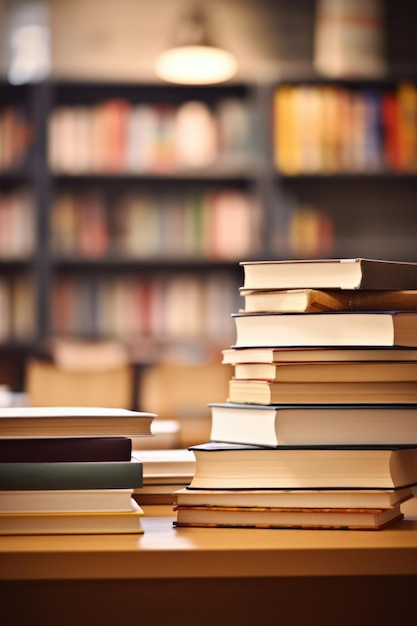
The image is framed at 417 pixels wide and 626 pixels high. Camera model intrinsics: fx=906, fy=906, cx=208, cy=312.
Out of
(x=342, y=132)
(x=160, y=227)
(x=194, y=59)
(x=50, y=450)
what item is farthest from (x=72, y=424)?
(x=342, y=132)

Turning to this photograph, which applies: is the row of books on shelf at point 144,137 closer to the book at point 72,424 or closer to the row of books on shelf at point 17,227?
the row of books on shelf at point 17,227

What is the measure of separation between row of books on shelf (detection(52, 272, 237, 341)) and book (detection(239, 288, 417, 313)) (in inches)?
133

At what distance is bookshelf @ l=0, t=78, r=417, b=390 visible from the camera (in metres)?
4.22

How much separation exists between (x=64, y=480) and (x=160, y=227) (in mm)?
3563

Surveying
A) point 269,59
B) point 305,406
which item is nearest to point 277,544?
point 305,406

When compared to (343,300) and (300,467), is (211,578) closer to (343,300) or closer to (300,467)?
(300,467)

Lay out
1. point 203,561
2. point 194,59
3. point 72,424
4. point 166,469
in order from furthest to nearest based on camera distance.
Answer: point 194,59, point 166,469, point 72,424, point 203,561

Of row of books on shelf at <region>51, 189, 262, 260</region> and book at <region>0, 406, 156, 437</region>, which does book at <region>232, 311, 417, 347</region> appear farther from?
row of books on shelf at <region>51, 189, 262, 260</region>

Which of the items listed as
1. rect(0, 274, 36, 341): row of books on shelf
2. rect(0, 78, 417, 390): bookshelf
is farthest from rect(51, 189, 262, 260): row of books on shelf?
rect(0, 274, 36, 341): row of books on shelf

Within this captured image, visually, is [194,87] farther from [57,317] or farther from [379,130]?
[57,317]

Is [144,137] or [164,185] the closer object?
[144,137]

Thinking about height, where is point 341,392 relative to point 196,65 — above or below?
below

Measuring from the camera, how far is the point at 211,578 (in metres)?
0.74

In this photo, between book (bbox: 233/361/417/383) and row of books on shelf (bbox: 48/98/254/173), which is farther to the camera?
row of books on shelf (bbox: 48/98/254/173)
